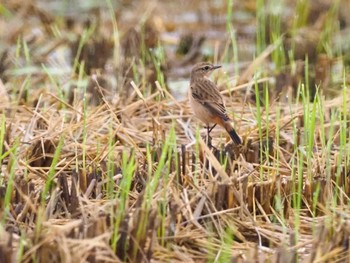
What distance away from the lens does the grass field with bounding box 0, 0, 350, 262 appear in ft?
17.1

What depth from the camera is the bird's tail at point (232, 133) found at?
7016 millimetres

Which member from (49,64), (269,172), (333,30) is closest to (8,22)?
(49,64)

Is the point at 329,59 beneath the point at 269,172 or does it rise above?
above

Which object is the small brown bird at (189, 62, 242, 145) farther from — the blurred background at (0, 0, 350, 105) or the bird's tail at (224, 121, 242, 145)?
the blurred background at (0, 0, 350, 105)

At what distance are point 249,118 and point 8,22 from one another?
4.12m

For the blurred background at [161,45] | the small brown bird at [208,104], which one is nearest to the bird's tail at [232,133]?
the small brown bird at [208,104]

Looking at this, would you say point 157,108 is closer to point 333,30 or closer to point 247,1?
point 333,30

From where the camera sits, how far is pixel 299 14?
11188 mm

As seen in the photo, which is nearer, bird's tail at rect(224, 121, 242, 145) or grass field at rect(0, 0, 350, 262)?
grass field at rect(0, 0, 350, 262)

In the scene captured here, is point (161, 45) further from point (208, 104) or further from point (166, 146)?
point (166, 146)

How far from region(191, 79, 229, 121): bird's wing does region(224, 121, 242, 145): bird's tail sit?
4 centimetres

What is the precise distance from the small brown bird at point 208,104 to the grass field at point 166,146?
0.54 feet

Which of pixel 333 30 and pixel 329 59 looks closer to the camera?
pixel 329 59

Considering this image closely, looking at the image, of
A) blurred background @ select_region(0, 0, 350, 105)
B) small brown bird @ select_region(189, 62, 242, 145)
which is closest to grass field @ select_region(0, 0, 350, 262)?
blurred background @ select_region(0, 0, 350, 105)
